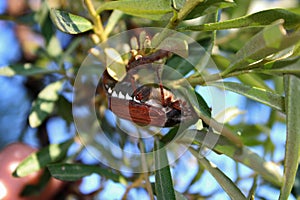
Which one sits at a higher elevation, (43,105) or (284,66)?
(284,66)

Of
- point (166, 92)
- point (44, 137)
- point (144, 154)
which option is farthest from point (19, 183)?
point (166, 92)

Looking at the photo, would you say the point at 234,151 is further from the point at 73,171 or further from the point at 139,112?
the point at 73,171

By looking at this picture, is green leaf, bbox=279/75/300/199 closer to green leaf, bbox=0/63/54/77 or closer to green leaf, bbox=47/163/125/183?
green leaf, bbox=47/163/125/183

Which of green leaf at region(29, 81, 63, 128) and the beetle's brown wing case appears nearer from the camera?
the beetle's brown wing case

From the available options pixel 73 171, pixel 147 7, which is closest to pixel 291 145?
pixel 147 7

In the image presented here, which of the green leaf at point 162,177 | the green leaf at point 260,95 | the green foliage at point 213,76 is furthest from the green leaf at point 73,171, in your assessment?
the green leaf at point 260,95

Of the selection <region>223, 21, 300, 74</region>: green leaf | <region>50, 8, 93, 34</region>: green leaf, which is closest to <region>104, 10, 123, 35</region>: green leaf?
<region>50, 8, 93, 34</region>: green leaf
